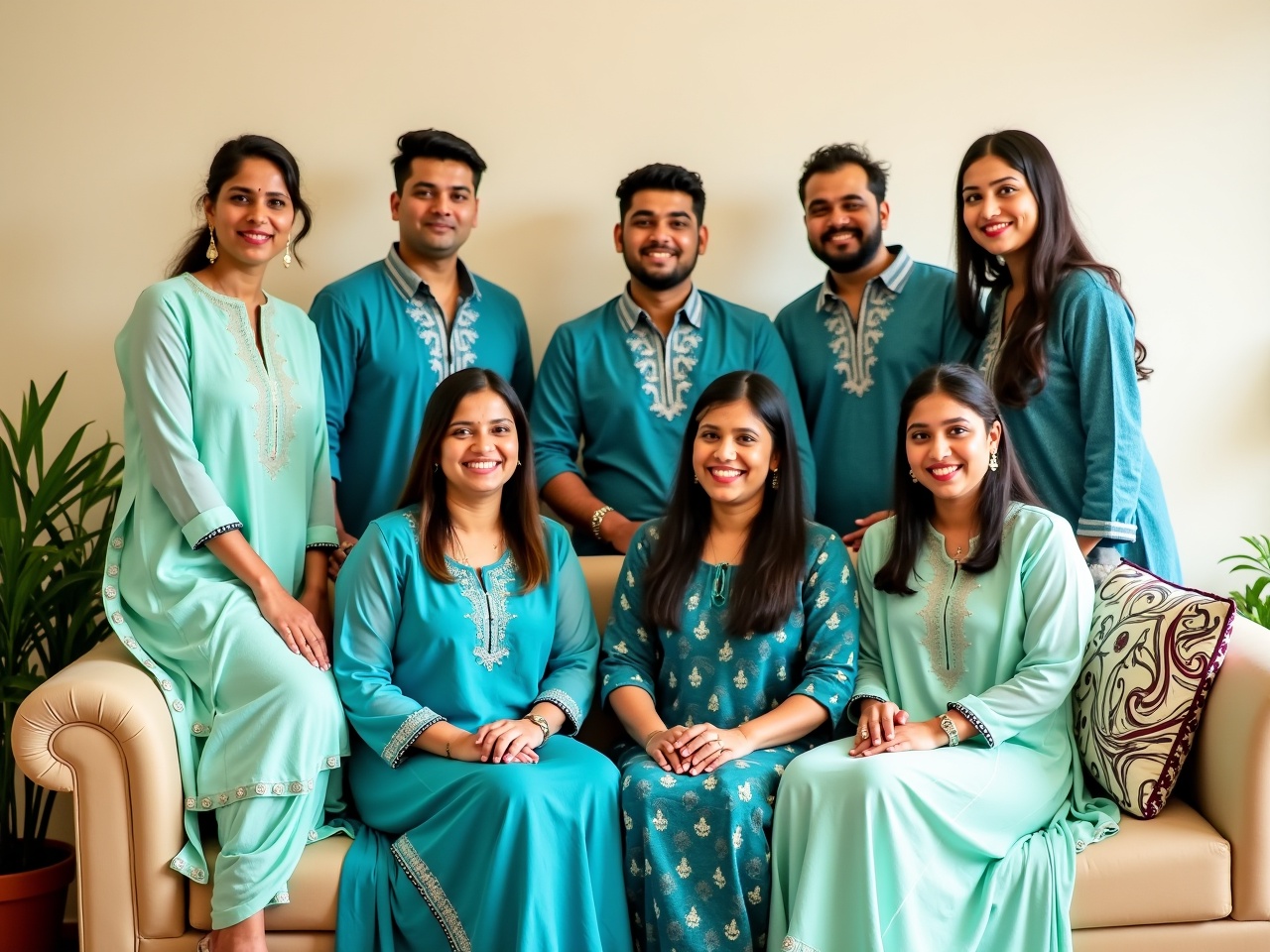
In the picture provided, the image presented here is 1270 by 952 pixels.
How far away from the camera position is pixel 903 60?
326 cm

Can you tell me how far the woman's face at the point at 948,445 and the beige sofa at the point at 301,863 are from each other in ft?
2.02

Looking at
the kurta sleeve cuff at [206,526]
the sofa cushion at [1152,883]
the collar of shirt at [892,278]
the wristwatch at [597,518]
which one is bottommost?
the sofa cushion at [1152,883]

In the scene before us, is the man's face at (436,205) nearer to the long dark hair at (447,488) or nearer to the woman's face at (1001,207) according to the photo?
the long dark hair at (447,488)

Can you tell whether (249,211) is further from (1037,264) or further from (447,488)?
(1037,264)

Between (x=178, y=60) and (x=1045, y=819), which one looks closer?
(x=1045, y=819)

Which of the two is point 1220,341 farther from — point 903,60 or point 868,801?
point 868,801

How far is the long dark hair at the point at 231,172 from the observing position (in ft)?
8.38

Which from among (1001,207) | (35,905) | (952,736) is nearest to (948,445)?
(952,736)

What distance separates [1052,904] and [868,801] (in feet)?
1.25

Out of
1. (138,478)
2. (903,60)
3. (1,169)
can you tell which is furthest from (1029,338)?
(1,169)

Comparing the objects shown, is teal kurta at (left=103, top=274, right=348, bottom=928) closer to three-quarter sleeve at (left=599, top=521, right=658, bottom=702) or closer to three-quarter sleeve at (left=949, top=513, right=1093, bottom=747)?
three-quarter sleeve at (left=599, top=521, right=658, bottom=702)

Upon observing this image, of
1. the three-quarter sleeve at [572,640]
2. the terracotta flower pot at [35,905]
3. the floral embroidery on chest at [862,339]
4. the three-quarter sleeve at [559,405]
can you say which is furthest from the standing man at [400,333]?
the terracotta flower pot at [35,905]

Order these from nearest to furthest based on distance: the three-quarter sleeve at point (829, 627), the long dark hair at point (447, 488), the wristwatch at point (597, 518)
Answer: the three-quarter sleeve at point (829, 627) < the long dark hair at point (447, 488) < the wristwatch at point (597, 518)

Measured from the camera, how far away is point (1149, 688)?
Answer: 2271 mm
